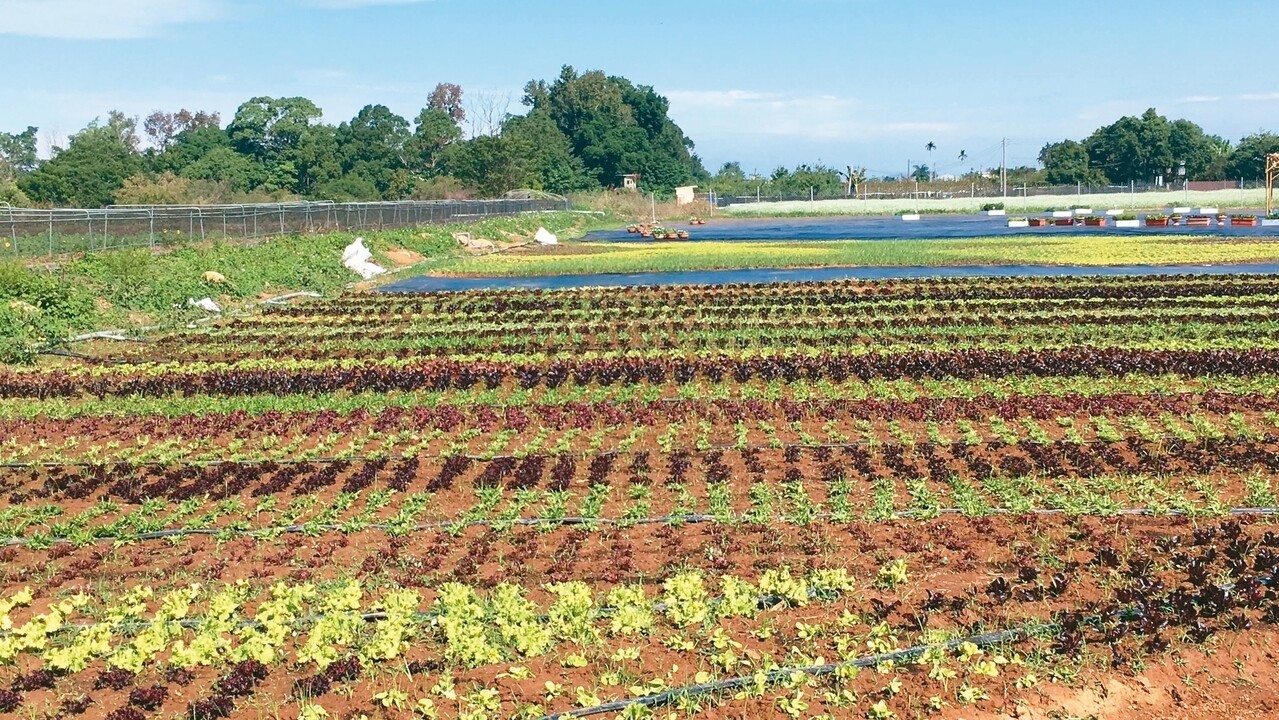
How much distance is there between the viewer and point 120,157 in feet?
214

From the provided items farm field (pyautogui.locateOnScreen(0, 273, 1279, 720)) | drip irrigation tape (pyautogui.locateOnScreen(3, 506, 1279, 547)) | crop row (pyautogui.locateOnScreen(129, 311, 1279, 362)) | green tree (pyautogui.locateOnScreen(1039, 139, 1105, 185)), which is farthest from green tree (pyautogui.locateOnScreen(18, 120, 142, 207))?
green tree (pyautogui.locateOnScreen(1039, 139, 1105, 185))

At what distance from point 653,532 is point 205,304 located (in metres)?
19.0

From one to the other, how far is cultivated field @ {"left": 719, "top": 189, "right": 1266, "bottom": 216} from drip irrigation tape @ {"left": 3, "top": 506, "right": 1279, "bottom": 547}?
73739 mm

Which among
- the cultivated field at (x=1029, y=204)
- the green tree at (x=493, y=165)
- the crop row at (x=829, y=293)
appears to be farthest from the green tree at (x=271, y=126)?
the crop row at (x=829, y=293)

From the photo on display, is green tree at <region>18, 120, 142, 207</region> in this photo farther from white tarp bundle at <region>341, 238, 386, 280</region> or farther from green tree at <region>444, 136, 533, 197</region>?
white tarp bundle at <region>341, 238, 386, 280</region>

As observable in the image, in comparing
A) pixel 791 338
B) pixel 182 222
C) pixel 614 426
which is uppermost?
pixel 182 222

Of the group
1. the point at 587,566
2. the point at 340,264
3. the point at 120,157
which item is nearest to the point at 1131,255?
the point at 340,264

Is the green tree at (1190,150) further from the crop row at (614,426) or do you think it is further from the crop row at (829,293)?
the crop row at (614,426)

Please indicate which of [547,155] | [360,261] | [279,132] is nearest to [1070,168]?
[547,155]

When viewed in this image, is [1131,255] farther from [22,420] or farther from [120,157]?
[120,157]

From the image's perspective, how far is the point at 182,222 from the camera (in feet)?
125

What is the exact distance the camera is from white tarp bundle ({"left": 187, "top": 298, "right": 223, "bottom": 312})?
25.0 m

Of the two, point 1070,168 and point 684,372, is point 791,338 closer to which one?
point 684,372

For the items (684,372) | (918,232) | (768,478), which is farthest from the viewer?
(918,232)
